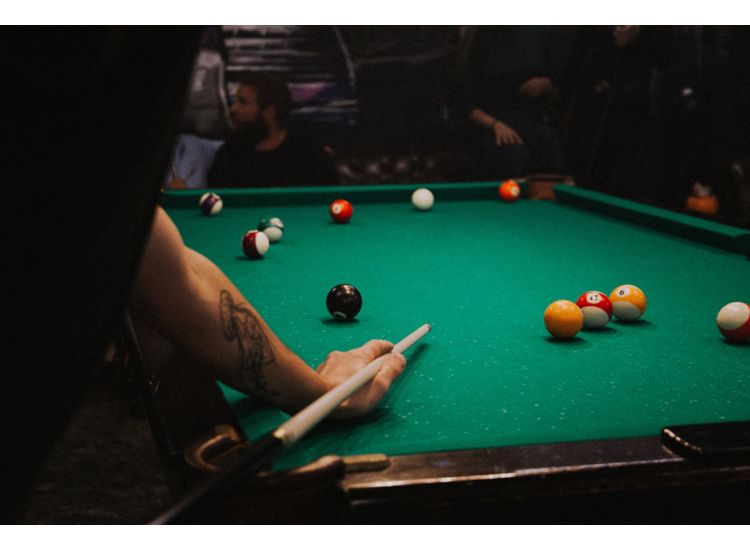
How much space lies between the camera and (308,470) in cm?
111

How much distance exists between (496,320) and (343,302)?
0.38 metres

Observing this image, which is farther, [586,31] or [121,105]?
[586,31]

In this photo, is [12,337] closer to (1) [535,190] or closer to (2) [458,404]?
(2) [458,404]

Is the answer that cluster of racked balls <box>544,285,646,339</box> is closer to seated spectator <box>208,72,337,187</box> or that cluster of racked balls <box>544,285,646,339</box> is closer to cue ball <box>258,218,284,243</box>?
cue ball <box>258,218,284,243</box>

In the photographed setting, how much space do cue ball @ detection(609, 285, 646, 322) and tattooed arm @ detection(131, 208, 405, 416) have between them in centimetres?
86

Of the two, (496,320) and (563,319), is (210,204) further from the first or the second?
(563,319)

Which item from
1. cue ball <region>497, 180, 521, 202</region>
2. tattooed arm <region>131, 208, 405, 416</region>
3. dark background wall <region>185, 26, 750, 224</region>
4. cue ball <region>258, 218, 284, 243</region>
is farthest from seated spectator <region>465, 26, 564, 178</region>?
tattooed arm <region>131, 208, 405, 416</region>

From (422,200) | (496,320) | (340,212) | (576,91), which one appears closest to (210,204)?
(340,212)

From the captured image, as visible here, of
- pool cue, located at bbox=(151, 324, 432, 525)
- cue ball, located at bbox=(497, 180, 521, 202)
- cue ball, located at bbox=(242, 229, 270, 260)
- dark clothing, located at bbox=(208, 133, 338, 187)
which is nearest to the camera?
pool cue, located at bbox=(151, 324, 432, 525)

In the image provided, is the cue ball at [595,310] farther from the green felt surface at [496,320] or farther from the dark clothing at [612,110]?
the dark clothing at [612,110]

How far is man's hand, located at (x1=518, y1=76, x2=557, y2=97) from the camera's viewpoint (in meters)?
7.46

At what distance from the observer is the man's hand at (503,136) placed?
279 inches

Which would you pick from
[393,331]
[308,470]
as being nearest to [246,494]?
[308,470]

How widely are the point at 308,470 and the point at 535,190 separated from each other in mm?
3641
